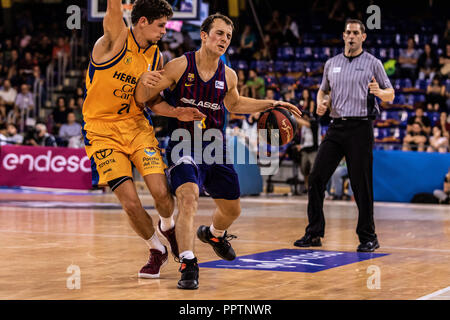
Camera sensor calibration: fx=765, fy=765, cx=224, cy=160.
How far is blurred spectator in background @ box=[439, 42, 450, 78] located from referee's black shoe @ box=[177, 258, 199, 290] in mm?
14071

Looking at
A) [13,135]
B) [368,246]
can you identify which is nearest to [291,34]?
[13,135]

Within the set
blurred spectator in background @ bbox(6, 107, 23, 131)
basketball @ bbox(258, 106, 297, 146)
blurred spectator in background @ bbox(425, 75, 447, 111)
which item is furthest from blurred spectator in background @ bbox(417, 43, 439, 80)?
basketball @ bbox(258, 106, 297, 146)

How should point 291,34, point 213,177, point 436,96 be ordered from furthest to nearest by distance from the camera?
A: point 291,34
point 436,96
point 213,177

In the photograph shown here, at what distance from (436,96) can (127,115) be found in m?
12.9

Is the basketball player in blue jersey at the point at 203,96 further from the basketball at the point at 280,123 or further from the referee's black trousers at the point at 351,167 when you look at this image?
the referee's black trousers at the point at 351,167

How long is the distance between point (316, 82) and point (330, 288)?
14.9 metres

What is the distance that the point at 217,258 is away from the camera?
6.84m

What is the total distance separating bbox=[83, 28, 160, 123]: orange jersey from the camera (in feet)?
18.5

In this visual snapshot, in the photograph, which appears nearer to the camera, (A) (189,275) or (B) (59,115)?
(A) (189,275)

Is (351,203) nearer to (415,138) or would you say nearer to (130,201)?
(415,138)

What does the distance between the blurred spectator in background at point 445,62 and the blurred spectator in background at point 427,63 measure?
148 mm

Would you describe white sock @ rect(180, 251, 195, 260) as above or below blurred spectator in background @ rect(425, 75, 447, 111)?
below

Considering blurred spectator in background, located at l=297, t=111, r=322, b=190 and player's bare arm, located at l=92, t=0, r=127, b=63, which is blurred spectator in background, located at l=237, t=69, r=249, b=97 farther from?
player's bare arm, located at l=92, t=0, r=127, b=63
